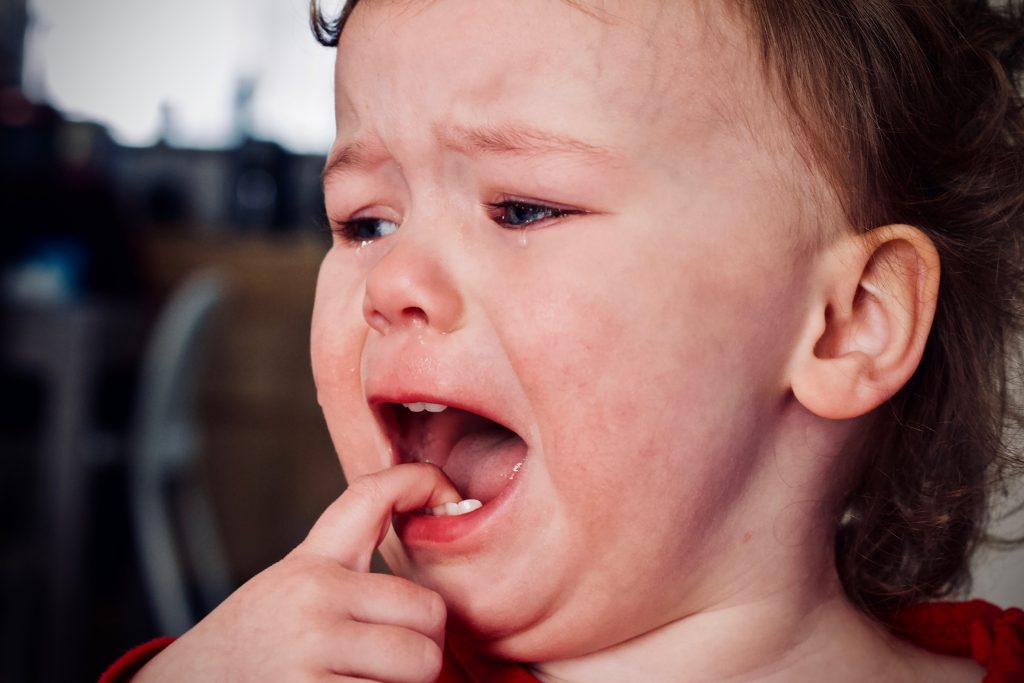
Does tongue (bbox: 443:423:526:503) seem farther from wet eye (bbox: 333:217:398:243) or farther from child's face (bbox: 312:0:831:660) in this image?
wet eye (bbox: 333:217:398:243)

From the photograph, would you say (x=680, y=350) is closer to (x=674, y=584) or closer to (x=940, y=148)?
(x=674, y=584)

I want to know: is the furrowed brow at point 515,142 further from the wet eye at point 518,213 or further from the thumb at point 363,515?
the thumb at point 363,515

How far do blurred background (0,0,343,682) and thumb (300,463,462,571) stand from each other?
1603 mm

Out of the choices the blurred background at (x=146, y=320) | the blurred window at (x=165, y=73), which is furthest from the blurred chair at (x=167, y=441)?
the blurred window at (x=165, y=73)

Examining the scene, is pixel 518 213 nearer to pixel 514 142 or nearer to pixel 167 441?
pixel 514 142

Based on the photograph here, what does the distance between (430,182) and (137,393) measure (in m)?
2.53

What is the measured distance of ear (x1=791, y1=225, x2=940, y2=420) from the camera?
75 cm

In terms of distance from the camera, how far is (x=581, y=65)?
68 cm

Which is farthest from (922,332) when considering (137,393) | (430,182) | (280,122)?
(280,122)

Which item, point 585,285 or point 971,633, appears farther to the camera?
point 971,633

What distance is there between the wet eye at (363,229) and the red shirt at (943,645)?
0.34 m

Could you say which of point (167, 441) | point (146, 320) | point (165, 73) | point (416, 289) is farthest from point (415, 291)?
point (165, 73)

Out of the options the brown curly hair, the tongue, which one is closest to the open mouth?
the tongue

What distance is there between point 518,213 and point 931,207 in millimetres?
364
